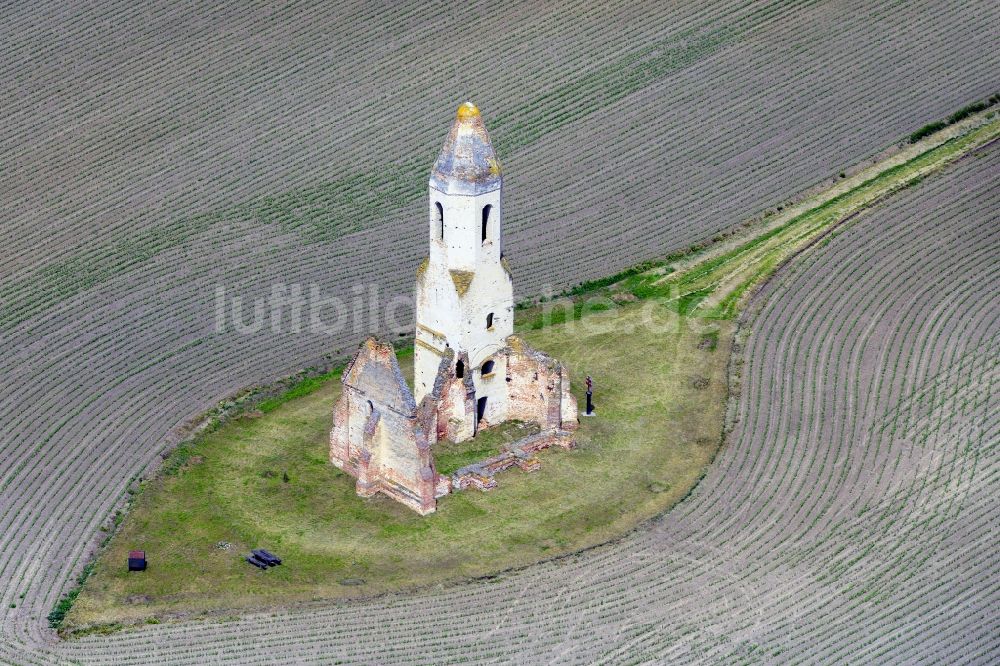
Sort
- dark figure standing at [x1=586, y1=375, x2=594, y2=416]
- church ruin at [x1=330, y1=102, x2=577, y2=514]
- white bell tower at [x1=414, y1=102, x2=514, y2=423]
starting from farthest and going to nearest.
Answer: dark figure standing at [x1=586, y1=375, x2=594, y2=416], white bell tower at [x1=414, y1=102, x2=514, y2=423], church ruin at [x1=330, y1=102, x2=577, y2=514]

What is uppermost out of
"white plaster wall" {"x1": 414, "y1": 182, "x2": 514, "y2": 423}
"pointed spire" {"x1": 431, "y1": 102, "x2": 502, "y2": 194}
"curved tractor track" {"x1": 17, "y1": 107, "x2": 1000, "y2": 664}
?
"pointed spire" {"x1": 431, "y1": 102, "x2": 502, "y2": 194}

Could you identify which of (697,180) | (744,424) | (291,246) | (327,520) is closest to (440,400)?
(327,520)

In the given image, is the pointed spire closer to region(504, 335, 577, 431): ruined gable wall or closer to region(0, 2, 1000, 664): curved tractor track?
region(504, 335, 577, 431): ruined gable wall

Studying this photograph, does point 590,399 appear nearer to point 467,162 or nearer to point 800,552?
point 467,162

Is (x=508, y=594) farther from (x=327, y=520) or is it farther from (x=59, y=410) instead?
(x=59, y=410)

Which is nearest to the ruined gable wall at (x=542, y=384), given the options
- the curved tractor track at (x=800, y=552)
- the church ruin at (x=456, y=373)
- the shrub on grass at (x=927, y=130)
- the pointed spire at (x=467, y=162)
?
the church ruin at (x=456, y=373)

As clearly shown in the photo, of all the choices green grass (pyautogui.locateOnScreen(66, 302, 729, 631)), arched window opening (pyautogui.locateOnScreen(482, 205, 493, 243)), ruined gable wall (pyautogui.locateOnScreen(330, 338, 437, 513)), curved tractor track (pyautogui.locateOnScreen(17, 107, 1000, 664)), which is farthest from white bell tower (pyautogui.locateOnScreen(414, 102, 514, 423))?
curved tractor track (pyautogui.locateOnScreen(17, 107, 1000, 664))

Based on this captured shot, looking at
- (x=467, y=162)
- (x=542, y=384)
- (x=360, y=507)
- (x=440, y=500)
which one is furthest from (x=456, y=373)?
(x=467, y=162)
